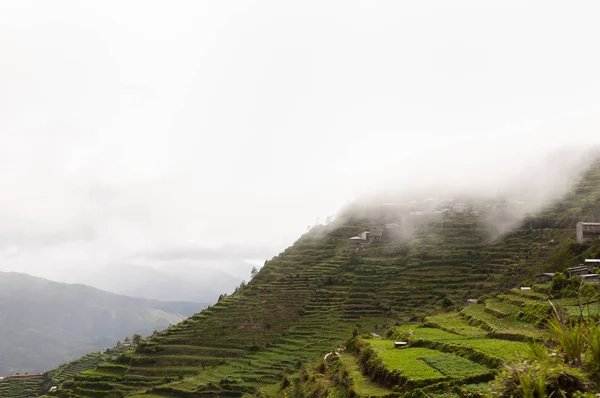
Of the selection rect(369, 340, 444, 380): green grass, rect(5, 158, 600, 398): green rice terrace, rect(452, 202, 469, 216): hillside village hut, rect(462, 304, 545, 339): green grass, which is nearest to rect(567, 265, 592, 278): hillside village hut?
rect(5, 158, 600, 398): green rice terrace

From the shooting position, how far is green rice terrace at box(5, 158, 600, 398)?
70.1ft

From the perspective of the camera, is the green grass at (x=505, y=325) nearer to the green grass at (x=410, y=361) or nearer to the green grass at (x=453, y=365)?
the green grass at (x=453, y=365)

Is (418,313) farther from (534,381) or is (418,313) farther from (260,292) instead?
(534,381)

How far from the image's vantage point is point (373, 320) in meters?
62.2

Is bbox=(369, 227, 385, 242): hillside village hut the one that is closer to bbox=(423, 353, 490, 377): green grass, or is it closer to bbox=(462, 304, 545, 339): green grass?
bbox=(462, 304, 545, 339): green grass

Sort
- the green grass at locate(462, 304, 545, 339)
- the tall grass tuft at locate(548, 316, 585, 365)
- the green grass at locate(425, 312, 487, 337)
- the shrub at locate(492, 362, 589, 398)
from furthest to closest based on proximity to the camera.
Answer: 1. the green grass at locate(425, 312, 487, 337)
2. the green grass at locate(462, 304, 545, 339)
3. the tall grass tuft at locate(548, 316, 585, 365)
4. the shrub at locate(492, 362, 589, 398)

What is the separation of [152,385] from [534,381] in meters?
54.6

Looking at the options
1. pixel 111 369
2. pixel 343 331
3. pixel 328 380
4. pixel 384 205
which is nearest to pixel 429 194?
pixel 384 205

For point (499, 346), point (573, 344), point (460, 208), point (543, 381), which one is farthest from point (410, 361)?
point (460, 208)

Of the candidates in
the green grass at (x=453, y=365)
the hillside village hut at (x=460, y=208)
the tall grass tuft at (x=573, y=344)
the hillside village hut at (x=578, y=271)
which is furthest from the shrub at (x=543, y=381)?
the hillside village hut at (x=460, y=208)

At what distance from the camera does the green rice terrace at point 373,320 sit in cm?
2136

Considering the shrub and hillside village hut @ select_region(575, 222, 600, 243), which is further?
hillside village hut @ select_region(575, 222, 600, 243)

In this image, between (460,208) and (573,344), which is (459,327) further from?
(460,208)

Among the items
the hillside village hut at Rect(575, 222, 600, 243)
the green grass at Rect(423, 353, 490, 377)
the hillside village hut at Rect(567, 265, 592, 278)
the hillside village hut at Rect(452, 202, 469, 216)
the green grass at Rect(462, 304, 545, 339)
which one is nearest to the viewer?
the green grass at Rect(423, 353, 490, 377)
